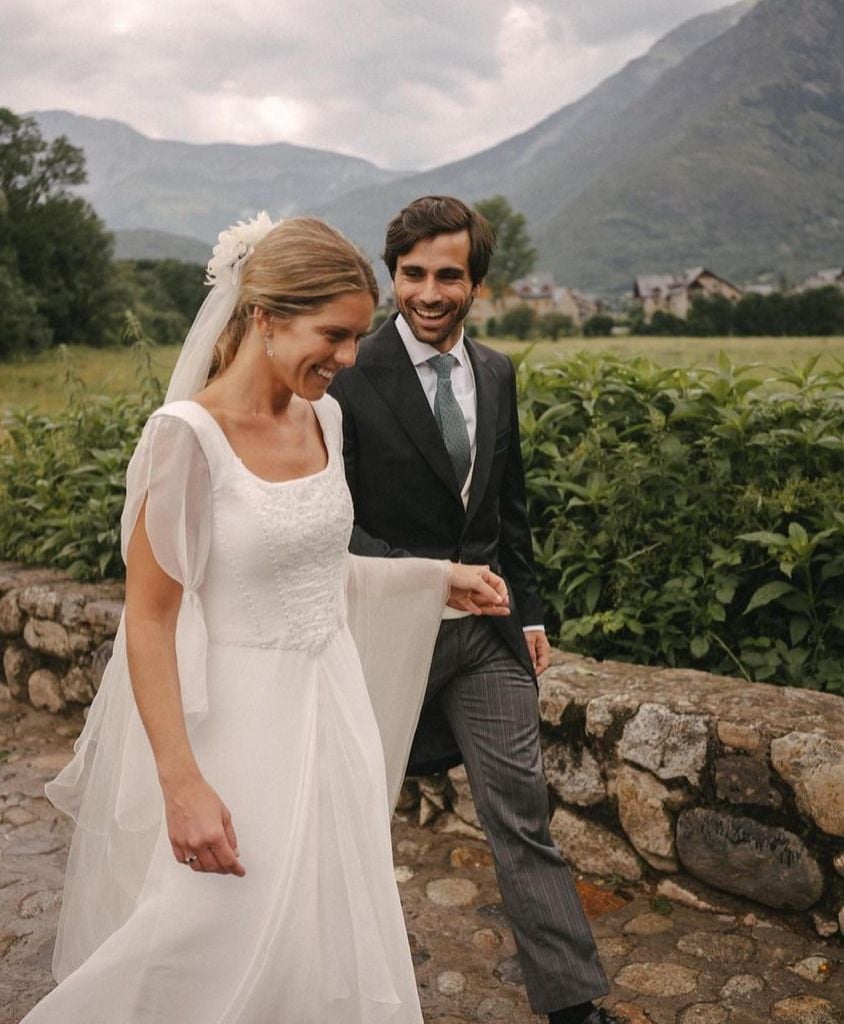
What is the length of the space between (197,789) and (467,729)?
1049mm

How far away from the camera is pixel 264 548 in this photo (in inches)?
78.7

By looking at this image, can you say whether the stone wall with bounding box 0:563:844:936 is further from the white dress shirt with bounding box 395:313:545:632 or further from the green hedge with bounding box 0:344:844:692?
the white dress shirt with bounding box 395:313:545:632

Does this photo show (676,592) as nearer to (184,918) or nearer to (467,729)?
(467,729)

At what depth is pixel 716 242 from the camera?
2506 cm

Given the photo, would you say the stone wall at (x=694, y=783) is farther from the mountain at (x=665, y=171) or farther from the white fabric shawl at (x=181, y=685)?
the mountain at (x=665, y=171)

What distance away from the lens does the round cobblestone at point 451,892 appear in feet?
11.7

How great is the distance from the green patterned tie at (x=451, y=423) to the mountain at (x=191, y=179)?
0.57 m

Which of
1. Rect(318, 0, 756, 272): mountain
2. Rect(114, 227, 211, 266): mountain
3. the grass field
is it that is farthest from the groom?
Rect(318, 0, 756, 272): mountain

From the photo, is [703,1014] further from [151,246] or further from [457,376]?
[151,246]

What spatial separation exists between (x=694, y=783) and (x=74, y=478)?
4103 mm

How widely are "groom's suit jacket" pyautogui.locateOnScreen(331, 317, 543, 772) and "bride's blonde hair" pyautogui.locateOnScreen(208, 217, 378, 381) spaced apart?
1.91ft

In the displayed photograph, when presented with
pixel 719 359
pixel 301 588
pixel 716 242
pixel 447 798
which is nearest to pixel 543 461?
pixel 719 359

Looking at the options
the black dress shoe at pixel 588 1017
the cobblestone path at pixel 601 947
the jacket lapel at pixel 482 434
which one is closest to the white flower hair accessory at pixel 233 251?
the jacket lapel at pixel 482 434

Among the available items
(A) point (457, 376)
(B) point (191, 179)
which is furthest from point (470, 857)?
(B) point (191, 179)
